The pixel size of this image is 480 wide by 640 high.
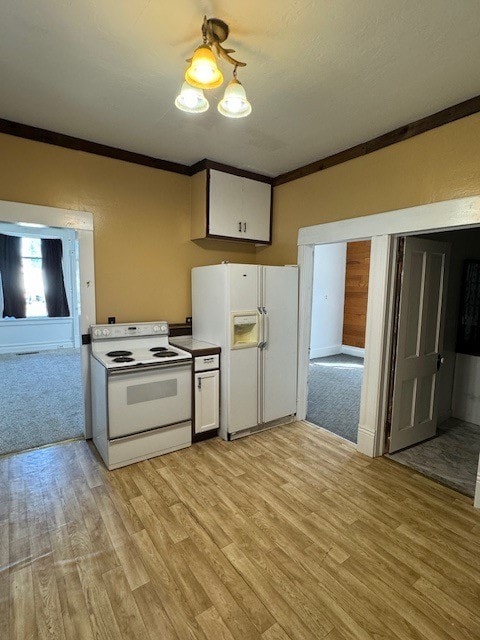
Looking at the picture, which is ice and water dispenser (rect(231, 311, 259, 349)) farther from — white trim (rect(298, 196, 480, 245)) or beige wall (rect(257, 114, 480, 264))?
white trim (rect(298, 196, 480, 245))

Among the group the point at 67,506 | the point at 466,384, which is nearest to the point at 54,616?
the point at 67,506

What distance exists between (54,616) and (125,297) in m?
2.39

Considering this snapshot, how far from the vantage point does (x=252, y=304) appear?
10.3 feet

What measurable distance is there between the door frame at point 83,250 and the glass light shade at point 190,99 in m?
1.66

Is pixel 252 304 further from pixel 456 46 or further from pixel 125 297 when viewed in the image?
pixel 456 46

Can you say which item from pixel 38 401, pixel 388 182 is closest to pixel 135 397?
pixel 38 401

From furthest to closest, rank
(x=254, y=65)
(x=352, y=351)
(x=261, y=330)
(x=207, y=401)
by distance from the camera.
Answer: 1. (x=352, y=351)
2. (x=261, y=330)
3. (x=207, y=401)
4. (x=254, y=65)

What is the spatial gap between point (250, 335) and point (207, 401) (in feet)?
2.52

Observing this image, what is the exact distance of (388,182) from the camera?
8.65 feet

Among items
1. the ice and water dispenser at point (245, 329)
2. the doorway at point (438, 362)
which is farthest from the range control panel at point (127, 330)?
the doorway at point (438, 362)

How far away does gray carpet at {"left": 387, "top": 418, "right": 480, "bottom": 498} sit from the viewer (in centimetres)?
256

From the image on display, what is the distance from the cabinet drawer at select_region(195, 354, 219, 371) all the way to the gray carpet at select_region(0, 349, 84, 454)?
4.60 feet

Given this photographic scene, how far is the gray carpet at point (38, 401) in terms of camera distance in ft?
10.4

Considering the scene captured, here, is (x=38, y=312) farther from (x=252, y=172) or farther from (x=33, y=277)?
(x=252, y=172)
